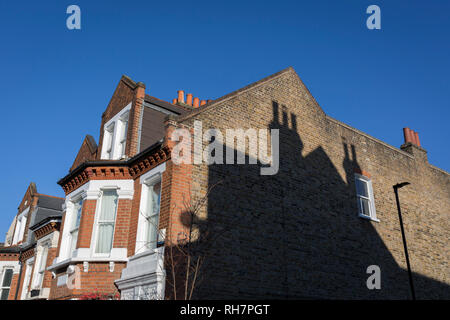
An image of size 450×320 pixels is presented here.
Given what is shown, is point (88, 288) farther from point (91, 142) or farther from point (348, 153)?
point (348, 153)

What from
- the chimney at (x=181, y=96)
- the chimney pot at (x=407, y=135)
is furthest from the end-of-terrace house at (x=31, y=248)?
the chimney pot at (x=407, y=135)

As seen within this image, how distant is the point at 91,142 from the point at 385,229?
1425cm

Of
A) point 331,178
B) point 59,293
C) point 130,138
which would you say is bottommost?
point 59,293

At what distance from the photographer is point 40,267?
20531 millimetres

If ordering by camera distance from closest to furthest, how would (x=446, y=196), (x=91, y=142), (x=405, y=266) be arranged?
(x=405, y=266) → (x=91, y=142) → (x=446, y=196)

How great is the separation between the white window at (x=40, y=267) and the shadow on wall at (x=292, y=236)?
40.6ft

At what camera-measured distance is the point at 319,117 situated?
17.2 meters

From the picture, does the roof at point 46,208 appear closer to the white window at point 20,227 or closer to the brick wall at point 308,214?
the white window at point 20,227

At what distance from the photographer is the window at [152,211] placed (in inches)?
486

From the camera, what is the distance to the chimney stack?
21436 mm

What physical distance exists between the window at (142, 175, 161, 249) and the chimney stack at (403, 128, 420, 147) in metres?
14.5

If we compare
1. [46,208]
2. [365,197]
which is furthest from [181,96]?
[46,208]

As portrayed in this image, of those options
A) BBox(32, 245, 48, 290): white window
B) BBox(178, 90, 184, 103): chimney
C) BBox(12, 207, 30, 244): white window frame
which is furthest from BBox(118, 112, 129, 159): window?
BBox(12, 207, 30, 244): white window frame

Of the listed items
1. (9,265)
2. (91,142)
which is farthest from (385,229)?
(9,265)
